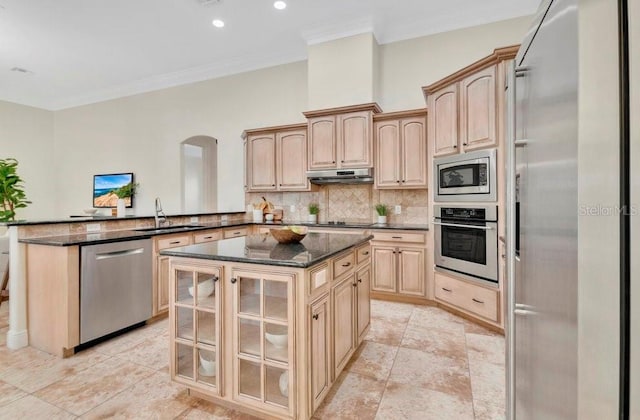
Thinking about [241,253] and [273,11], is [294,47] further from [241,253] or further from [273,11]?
[241,253]

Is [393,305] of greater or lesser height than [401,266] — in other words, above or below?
below

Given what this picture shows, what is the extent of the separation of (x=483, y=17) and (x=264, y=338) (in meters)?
4.44

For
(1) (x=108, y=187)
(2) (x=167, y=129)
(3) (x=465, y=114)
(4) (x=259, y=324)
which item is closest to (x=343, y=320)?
(4) (x=259, y=324)

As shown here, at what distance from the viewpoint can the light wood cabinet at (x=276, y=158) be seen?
4.55m

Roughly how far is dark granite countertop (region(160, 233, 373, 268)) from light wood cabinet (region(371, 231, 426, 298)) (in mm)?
1508

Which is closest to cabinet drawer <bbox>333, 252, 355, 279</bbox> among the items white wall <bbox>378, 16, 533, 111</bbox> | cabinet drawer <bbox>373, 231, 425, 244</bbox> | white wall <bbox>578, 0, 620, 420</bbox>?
white wall <bbox>578, 0, 620, 420</bbox>

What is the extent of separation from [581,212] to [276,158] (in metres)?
4.40

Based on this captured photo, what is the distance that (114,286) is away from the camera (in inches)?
108

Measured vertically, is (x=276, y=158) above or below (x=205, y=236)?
above

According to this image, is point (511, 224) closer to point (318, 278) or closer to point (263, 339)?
point (318, 278)

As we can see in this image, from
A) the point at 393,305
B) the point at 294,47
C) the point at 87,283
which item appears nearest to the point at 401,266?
the point at 393,305

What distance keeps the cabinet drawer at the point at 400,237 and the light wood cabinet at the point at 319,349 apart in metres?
2.09

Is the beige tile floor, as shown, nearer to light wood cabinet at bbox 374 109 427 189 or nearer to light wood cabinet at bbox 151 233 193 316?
light wood cabinet at bbox 151 233 193 316

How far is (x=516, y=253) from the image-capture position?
110 cm
